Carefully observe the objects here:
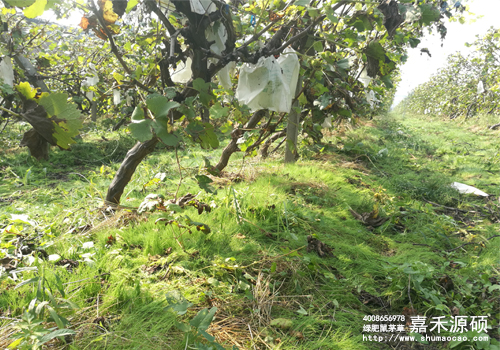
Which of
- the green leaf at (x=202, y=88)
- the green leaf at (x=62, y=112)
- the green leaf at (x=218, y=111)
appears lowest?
the green leaf at (x=62, y=112)

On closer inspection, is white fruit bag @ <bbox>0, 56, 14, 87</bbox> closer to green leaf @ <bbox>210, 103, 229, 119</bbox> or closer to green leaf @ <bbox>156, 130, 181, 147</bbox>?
green leaf @ <bbox>210, 103, 229, 119</bbox>

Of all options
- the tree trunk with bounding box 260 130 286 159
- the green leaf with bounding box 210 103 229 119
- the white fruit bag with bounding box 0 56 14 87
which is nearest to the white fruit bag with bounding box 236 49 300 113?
the green leaf with bounding box 210 103 229 119

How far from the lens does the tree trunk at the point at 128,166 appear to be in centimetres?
208

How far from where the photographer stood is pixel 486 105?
361 inches

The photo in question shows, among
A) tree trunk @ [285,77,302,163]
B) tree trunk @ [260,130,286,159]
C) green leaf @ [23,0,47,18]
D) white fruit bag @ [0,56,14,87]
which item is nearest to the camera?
green leaf @ [23,0,47,18]

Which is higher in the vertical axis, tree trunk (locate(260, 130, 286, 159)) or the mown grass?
tree trunk (locate(260, 130, 286, 159))

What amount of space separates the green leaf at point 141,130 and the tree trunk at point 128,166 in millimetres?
1055

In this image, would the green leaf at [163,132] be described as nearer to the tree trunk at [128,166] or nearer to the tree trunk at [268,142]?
the tree trunk at [128,166]

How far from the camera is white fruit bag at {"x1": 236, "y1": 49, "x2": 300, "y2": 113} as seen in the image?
1.51 metres

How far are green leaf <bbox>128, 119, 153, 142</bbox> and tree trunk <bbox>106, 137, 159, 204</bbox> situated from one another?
1.06 meters

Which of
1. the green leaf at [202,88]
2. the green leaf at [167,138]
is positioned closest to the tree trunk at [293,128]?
the green leaf at [202,88]

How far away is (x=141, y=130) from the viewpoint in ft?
3.02

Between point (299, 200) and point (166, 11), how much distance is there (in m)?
1.80

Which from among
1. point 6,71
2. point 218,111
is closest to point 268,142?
point 218,111
